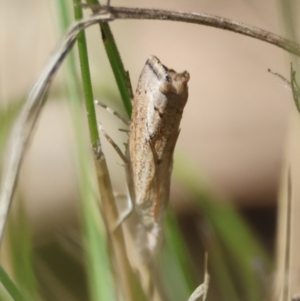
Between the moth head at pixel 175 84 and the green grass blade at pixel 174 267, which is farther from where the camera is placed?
the green grass blade at pixel 174 267

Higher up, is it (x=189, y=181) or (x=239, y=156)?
(x=189, y=181)

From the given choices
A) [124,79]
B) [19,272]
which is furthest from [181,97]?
[19,272]

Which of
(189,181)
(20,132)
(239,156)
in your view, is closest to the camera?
(20,132)

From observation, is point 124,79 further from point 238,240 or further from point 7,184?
point 238,240

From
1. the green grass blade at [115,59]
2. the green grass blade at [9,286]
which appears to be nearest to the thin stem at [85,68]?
the green grass blade at [115,59]

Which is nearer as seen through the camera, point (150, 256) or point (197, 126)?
point (150, 256)

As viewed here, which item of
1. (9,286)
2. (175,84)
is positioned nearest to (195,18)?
(175,84)

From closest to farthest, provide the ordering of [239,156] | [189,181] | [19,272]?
[19,272]
[189,181]
[239,156]

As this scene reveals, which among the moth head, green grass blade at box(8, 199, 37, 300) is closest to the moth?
the moth head

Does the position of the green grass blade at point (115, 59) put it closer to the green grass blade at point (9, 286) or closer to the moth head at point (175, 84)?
the moth head at point (175, 84)

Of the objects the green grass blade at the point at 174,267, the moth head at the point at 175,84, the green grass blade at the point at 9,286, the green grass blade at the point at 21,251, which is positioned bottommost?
the green grass blade at the point at 174,267
